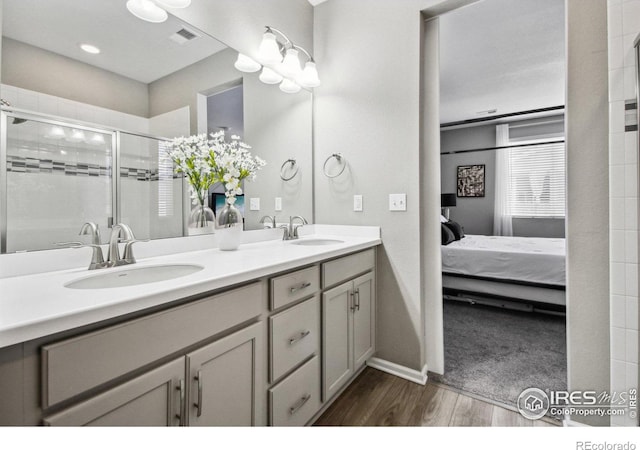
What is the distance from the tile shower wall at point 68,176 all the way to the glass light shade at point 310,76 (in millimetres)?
1081

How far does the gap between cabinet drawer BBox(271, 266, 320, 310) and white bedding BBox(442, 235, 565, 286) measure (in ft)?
7.79

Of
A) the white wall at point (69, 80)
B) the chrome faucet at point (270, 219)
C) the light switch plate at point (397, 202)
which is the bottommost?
the chrome faucet at point (270, 219)

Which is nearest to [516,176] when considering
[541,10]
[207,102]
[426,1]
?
[541,10]

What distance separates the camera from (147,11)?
1.34m

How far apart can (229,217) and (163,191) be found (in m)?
0.33

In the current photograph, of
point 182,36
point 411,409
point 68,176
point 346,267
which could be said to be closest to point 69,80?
point 68,176

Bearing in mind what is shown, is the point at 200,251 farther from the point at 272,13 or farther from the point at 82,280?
the point at 272,13

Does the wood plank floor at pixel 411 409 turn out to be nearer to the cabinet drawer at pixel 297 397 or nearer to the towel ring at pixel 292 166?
the cabinet drawer at pixel 297 397

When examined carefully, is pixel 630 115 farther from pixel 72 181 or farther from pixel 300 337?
pixel 72 181

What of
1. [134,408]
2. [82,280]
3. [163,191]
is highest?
[163,191]

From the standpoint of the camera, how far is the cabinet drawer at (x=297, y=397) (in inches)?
47.1

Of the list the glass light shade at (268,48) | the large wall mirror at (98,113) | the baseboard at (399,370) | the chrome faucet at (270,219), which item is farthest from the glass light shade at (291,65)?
the baseboard at (399,370)

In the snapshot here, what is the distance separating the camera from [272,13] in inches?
78.3

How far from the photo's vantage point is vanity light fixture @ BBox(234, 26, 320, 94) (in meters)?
1.82
